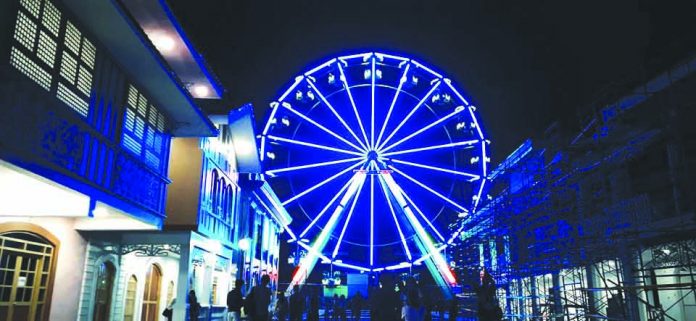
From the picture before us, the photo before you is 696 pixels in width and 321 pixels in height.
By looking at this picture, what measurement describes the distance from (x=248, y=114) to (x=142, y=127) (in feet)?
25.6

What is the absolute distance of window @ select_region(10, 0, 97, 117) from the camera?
7.48 meters

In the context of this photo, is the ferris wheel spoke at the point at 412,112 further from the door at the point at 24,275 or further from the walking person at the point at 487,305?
the door at the point at 24,275

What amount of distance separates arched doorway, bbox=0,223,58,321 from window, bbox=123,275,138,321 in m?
3.37

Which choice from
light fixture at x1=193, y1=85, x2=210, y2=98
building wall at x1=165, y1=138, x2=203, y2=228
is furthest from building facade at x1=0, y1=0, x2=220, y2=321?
light fixture at x1=193, y1=85, x2=210, y2=98

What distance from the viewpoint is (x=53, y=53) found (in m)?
8.35

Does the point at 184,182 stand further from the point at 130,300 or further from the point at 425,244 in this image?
the point at 425,244

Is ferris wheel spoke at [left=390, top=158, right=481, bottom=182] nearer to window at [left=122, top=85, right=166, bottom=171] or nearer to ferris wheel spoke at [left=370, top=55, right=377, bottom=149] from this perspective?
ferris wheel spoke at [left=370, top=55, right=377, bottom=149]

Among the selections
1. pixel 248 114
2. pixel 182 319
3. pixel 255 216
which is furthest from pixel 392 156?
pixel 182 319

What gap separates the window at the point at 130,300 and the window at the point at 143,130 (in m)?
3.89

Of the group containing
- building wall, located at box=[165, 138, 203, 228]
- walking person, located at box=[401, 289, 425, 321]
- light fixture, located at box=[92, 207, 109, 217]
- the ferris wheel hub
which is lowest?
walking person, located at box=[401, 289, 425, 321]

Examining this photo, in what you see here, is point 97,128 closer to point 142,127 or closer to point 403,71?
point 142,127

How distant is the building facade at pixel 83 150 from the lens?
24.7ft

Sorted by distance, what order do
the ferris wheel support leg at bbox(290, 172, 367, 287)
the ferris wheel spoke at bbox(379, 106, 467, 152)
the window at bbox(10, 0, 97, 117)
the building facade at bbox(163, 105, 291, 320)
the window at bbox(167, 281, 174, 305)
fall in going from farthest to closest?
the ferris wheel spoke at bbox(379, 106, 467, 152)
the ferris wheel support leg at bbox(290, 172, 367, 287)
the window at bbox(167, 281, 174, 305)
the building facade at bbox(163, 105, 291, 320)
the window at bbox(10, 0, 97, 117)

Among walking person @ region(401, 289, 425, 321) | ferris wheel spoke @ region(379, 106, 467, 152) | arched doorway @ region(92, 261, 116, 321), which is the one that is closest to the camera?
walking person @ region(401, 289, 425, 321)
